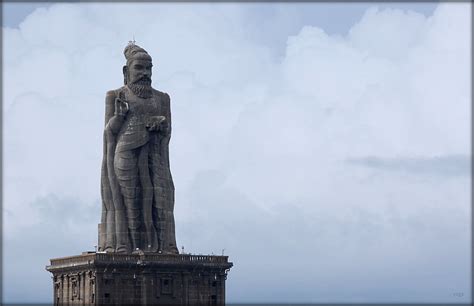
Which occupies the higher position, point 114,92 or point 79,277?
point 114,92

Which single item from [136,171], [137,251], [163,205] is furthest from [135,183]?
[137,251]

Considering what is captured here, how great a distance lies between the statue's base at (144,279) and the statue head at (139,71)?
436 inches

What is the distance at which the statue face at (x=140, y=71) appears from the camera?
468 ft

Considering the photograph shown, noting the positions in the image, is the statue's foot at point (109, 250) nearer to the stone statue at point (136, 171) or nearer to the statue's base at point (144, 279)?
the stone statue at point (136, 171)

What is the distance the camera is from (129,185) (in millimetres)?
141750

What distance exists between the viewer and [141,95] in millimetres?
142750

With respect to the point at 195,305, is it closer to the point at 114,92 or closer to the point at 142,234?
the point at 142,234

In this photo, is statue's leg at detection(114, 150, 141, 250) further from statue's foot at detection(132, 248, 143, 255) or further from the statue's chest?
the statue's chest

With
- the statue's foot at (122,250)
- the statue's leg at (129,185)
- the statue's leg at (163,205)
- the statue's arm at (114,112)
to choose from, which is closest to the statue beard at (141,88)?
the statue's arm at (114,112)

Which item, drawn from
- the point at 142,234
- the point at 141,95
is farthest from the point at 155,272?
the point at 141,95

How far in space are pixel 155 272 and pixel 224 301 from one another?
18.9 ft

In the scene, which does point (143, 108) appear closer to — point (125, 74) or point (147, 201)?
point (125, 74)

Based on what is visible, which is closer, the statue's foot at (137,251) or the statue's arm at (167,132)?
the statue's foot at (137,251)

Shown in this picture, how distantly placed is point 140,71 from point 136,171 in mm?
6507
